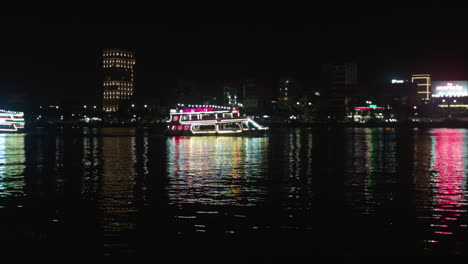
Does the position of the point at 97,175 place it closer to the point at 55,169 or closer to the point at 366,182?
the point at 55,169

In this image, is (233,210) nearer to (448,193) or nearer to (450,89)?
(448,193)

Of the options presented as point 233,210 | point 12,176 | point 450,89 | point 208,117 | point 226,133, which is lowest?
point 233,210

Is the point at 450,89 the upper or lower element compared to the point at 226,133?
upper

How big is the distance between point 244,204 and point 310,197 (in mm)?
3551

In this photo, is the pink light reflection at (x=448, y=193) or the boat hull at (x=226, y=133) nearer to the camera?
the pink light reflection at (x=448, y=193)

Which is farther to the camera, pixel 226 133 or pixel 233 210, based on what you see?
pixel 226 133

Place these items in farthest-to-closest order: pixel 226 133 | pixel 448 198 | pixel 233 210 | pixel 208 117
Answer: pixel 208 117 < pixel 226 133 < pixel 448 198 < pixel 233 210

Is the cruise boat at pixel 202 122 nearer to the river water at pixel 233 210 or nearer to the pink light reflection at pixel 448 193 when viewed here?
the pink light reflection at pixel 448 193

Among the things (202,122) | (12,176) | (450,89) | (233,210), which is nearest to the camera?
(233,210)

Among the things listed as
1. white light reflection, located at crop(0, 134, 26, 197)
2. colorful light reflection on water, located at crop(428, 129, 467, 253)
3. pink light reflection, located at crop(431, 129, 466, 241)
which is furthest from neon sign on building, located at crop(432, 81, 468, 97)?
white light reflection, located at crop(0, 134, 26, 197)

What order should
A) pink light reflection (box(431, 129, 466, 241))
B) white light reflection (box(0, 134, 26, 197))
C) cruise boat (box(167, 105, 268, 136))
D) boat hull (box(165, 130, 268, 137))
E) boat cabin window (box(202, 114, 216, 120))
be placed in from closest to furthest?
pink light reflection (box(431, 129, 466, 241))
white light reflection (box(0, 134, 26, 197))
boat hull (box(165, 130, 268, 137))
cruise boat (box(167, 105, 268, 136))
boat cabin window (box(202, 114, 216, 120))

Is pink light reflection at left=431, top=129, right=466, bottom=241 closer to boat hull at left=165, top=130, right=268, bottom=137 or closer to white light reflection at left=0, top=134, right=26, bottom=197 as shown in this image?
white light reflection at left=0, top=134, right=26, bottom=197

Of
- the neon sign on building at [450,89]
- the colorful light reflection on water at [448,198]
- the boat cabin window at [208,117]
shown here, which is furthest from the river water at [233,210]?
the neon sign on building at [450,89]

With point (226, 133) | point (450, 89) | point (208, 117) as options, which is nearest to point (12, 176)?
point (226, 133)
